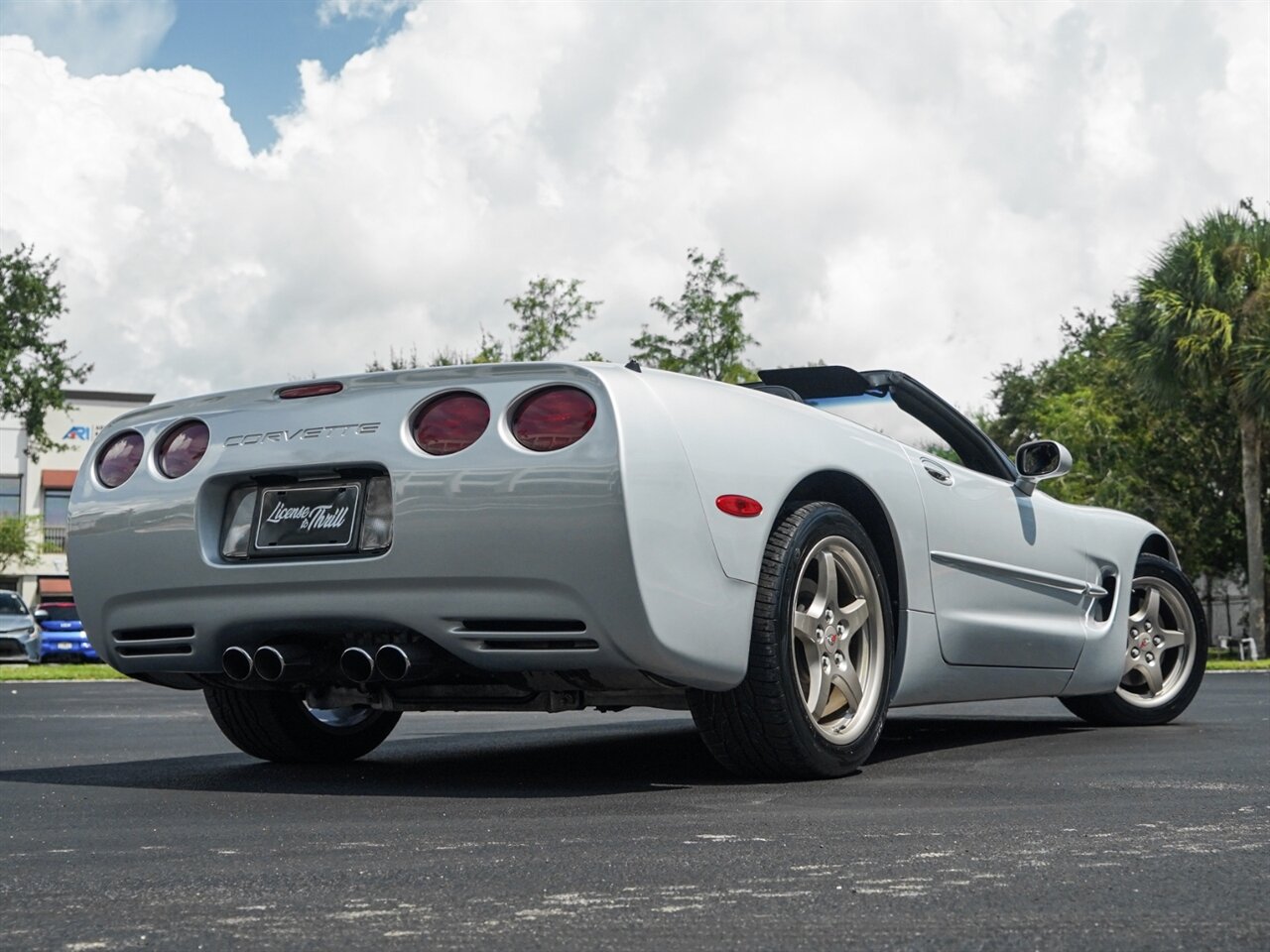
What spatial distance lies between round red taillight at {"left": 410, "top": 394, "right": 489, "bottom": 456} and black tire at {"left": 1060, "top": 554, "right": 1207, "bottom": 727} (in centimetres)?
353

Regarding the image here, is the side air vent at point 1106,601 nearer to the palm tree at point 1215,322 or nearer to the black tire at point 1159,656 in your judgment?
the black tire at point 1159,656

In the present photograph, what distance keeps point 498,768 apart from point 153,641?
1164 millimetres

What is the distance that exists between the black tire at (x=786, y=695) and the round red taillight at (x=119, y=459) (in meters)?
1.84

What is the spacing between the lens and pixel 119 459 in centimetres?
491

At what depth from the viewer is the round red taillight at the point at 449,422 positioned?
169 inches

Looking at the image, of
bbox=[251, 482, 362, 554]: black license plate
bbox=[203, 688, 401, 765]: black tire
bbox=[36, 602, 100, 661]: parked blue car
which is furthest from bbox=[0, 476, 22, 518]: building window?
bbox=[251, 482, 362, 554]: black license plate

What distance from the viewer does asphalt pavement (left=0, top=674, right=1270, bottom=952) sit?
2453mm

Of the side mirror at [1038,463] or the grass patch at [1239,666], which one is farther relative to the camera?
the grass patch at [1239,666]

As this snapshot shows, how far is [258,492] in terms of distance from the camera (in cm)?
459

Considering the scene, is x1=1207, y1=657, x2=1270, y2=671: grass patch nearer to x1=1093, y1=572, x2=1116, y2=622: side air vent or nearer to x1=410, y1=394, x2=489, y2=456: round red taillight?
x1=1093, y1=572, x2=1116, y2=622: side air vent

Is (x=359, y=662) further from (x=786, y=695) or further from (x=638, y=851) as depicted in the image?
(x=638, y=851)

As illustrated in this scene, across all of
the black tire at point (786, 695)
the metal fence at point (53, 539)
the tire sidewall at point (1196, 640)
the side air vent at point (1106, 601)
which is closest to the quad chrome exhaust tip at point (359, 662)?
the black tire at point (786, 695)

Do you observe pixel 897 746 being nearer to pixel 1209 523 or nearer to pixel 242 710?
pixel 242 710

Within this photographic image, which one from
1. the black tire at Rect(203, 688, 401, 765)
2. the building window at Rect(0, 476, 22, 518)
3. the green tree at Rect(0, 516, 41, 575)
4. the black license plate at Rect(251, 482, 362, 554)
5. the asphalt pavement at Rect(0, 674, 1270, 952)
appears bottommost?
the asphalt pavement at Rect(0, 674, 1270, 952)
